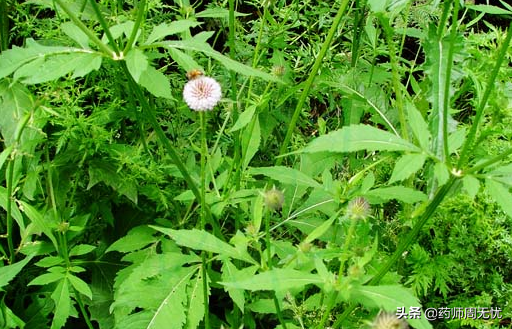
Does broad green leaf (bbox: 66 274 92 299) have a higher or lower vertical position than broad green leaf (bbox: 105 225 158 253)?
→ lower

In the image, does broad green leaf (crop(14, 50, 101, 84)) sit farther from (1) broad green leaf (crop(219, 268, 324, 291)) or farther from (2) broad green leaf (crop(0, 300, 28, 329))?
(2) broad green leaf (crop(0, 300, 28, 329))

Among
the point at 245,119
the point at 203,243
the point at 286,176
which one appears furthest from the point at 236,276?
the point at 245,119

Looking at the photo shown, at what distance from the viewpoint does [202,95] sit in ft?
4.66

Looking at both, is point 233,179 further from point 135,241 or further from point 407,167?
point 407,167

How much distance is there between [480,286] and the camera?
2.04 metres

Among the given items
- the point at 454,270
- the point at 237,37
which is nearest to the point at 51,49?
the point at 237,37

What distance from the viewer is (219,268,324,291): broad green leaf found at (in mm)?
1279

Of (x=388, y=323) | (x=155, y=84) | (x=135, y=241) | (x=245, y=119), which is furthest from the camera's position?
(x=135, y=241)

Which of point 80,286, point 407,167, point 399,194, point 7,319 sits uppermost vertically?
point 407,167

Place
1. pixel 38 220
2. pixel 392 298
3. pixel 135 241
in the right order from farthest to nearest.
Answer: pixel 135 241, pixel 38 220, pixel 392 298

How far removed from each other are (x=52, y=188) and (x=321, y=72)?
3.23ft

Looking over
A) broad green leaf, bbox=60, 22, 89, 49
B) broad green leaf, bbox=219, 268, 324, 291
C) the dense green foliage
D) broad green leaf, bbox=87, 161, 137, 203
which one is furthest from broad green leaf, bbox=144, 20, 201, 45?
broad green leaf, bbox=219, 268, 324, 291

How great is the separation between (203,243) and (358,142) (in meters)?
0.44

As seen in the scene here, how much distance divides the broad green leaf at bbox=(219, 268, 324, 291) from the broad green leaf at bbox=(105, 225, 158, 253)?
0.77 m
